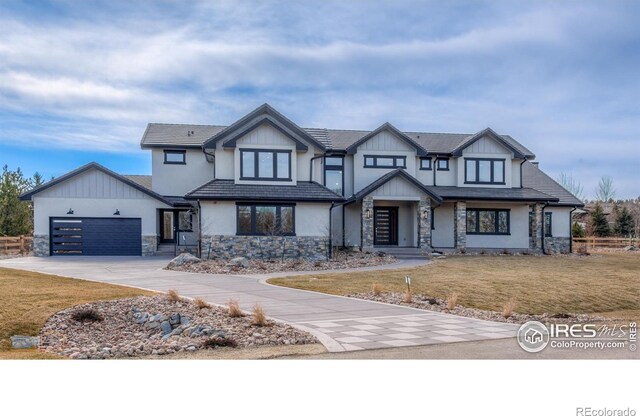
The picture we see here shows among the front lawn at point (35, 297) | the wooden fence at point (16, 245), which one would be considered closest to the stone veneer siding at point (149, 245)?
the wooden fence at point (16, 245)

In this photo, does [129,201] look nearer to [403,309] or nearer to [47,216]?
[47,216]

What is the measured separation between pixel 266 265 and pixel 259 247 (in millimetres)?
3027

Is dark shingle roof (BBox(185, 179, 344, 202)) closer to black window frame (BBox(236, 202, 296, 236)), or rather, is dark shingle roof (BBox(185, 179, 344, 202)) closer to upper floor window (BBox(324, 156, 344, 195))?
black window frame (BBox(236, 202, 296, 236))

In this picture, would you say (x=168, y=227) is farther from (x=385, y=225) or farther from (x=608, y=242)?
(x=608, y=242)

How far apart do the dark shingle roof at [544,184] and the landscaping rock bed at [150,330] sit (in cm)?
2430

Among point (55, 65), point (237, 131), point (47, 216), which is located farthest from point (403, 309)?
point (47, 216)

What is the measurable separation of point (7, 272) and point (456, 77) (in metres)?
15.1

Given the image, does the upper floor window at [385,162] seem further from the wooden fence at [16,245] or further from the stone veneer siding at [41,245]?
the wooden fence at [16,245]

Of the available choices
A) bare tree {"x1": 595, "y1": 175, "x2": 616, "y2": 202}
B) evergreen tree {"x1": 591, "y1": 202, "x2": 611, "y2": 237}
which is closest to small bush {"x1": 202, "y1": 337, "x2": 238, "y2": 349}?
bare tree {"x1": 595, "y1": 175, "x2": 616, "y2": 202}

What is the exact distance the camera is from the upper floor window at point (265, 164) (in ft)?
80.2

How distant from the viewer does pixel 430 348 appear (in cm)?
765

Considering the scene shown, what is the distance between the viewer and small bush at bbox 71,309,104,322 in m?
10.7

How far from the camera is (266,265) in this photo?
20.8m

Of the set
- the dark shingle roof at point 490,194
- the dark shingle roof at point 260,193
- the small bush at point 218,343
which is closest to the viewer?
the small bush at point 218,343
